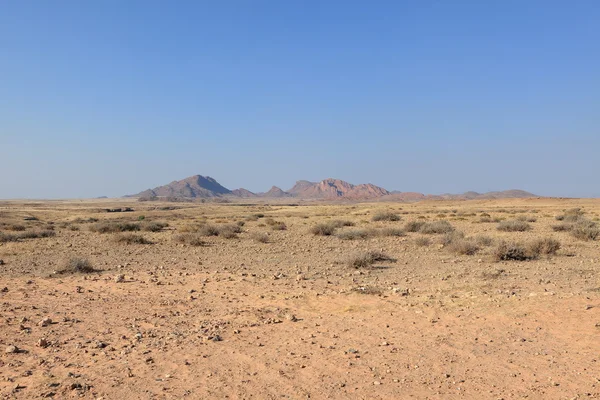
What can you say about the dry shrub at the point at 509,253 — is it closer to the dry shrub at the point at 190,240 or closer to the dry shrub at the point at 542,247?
the dry shrub at the point at 542,247

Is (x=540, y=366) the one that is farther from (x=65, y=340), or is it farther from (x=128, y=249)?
(x=128, y=249)

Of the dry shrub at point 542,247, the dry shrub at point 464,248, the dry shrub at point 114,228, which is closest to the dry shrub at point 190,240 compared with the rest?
the dry shrub at point 114,228

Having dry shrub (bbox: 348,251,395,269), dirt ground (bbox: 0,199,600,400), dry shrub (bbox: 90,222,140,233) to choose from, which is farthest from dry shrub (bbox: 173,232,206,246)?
dry shrub (bbox: 348,251,395,269)

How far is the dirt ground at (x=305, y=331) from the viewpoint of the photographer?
19.1ft

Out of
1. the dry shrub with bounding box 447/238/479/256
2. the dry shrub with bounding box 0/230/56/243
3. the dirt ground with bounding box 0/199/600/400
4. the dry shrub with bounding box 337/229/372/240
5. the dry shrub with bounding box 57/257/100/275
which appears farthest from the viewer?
the dry shrub with bounding box 337/229/372/240

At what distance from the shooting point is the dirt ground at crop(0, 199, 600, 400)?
5.84 metres

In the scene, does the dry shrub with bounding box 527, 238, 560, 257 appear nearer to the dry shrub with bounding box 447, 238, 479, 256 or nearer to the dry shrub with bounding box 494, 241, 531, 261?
the dry shrub with bounding box 494, 241, 531, 261

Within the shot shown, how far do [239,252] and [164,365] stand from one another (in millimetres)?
12184

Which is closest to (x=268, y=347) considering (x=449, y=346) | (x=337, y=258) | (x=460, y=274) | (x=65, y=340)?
(x=449, y=346)

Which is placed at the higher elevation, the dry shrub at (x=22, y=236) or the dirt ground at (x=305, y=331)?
the dry shrub at (x=22, y=236)

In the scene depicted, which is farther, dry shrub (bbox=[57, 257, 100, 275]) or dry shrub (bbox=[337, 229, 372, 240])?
dry shrub (bbox=[337, 229, 372, 240])

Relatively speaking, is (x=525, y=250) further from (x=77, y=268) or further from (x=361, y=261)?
(x=77, y=268)

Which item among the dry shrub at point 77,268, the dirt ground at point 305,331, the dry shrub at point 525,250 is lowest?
the dirt ground at point 305,331

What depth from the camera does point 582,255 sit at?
1600cm
